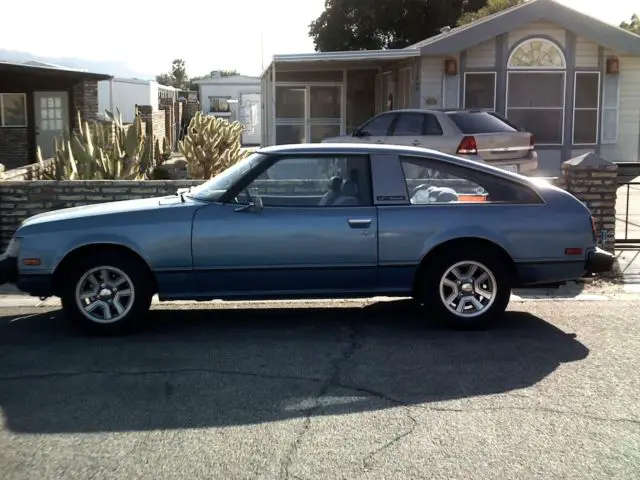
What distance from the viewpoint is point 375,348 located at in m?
6.69

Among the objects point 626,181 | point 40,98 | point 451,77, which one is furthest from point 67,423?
point 40,98

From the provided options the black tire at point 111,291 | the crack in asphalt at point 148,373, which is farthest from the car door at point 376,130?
the crack in asphalt at point 148,373

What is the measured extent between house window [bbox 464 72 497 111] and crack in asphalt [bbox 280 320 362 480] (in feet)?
44.1

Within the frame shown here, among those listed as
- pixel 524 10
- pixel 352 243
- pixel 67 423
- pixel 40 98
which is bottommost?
pixel 67 423

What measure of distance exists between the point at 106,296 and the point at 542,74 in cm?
1543

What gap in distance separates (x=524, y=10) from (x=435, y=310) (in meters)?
13.9

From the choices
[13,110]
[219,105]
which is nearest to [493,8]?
[13,110]

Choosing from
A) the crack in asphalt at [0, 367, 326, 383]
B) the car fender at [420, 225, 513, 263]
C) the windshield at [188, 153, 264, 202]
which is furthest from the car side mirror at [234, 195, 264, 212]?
the crack in asphalt at [0, 367, 326, 383]

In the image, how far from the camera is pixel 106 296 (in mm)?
7020

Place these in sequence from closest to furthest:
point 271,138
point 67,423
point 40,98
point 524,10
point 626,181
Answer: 1. point 67,423
2. point 626,181
3. point 524,10
4. point 271,138
5. point 40,98

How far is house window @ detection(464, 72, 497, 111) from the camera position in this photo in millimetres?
20016

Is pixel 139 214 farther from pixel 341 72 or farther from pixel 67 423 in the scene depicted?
pixel 341 72

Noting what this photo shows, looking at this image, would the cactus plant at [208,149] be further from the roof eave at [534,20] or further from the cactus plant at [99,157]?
the roof eave at [534,20]

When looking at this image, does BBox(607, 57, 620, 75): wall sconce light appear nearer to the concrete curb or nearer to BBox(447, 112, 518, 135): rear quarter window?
BBox(447, 112, 518, 135): rear quarter window
